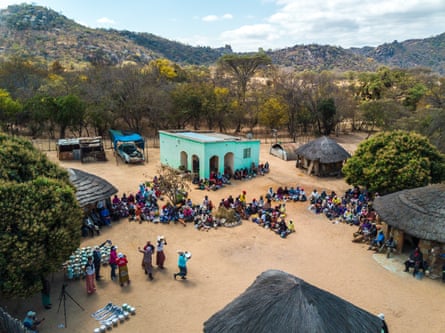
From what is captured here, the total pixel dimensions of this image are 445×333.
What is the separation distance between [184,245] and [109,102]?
82.0 ft

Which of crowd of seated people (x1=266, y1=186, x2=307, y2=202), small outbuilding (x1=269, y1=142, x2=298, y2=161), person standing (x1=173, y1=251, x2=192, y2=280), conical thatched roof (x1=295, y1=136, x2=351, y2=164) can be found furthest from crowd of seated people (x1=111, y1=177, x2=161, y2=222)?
small outbuilding (x1=269, y1=142, x2=298, y2=161)

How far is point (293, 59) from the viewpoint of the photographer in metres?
132

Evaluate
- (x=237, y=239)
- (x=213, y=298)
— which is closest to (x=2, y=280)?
(x=213, y=298)

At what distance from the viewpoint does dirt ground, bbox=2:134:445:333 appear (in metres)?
10.4

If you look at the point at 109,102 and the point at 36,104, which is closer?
the point at 36,104

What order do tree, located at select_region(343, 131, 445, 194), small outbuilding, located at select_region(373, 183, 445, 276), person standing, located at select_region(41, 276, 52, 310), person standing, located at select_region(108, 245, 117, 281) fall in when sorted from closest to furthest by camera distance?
person standing, located at select_region(41, 276, 52, 310) < person standing, located at select_region(108, 245, 117, 281) < small outbuilding, located at select_region(373, 183, 445, 276) < tree, located at select_region(343, 131, 445, 194)

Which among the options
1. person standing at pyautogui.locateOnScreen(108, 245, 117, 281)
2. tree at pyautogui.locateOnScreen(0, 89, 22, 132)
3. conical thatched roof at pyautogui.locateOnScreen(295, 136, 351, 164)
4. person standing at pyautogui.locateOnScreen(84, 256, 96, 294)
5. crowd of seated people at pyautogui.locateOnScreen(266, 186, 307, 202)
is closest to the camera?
person standing at pyautogui.locateOnScreen(84, 256, 96, 294)

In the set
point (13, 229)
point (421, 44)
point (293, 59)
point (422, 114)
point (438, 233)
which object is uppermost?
point (421, 44)

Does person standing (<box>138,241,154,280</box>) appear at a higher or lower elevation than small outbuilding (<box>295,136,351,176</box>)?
lower

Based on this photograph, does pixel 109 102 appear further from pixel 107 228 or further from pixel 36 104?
pixel 107 228

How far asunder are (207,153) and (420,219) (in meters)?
13.3

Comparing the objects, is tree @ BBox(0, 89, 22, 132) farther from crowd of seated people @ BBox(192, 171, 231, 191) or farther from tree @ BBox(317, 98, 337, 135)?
tree @ BBox(317, 98, 337, 135)

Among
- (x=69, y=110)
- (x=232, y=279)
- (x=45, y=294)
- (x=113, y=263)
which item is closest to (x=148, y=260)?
(x=113, y=263)

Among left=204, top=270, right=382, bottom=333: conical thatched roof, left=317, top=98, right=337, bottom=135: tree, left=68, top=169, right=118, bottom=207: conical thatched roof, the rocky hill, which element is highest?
the rocky hill
